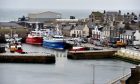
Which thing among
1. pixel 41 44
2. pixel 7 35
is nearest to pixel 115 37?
pixel 41 44

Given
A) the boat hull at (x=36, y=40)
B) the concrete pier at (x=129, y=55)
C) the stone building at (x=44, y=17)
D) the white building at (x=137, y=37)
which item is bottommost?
the boat hull at (x=36, y=40)

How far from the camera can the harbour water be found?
33.9ft

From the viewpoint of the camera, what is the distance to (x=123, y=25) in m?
21.3

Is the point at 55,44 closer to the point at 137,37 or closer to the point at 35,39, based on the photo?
the point at 35,39

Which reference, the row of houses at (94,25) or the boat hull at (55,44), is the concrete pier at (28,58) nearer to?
the boat hull at (55,44)

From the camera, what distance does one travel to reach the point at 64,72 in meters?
12.0

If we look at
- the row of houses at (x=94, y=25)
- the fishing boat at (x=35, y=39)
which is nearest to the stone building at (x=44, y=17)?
the row of houses at (x=94, y=25)

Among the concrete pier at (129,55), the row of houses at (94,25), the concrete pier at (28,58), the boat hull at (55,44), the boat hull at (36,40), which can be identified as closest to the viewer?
the concrete pier at (129,55)

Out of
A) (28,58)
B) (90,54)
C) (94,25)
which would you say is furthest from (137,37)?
(28,58)

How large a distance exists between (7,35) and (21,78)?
1318cm

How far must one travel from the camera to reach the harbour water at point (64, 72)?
10.3 m

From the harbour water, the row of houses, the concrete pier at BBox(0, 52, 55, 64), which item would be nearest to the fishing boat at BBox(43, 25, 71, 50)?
the row of houses

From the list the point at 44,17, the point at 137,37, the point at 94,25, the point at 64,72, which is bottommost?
the point at 64,72

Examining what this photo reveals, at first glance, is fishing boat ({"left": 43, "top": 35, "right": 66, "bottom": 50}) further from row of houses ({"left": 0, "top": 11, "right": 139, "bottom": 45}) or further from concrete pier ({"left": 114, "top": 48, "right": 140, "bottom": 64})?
concrete pier ({"left": 114, "top": 48, "right": 140, "bottom": 64})
